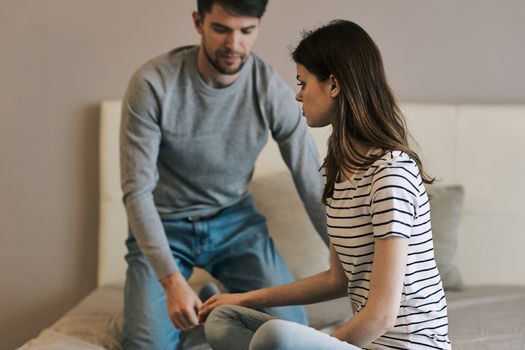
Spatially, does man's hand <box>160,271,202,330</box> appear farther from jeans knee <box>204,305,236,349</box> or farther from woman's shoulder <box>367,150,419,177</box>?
woman's shoulder <box>367,150,419,177</box>

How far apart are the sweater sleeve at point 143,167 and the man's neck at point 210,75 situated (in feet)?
0.45

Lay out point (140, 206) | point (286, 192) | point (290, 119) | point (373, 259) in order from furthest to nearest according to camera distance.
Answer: point (286, 192) < point (290, 119) < point (140, 206) < point (373, 259)

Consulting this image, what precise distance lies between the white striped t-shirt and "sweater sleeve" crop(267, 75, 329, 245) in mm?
723

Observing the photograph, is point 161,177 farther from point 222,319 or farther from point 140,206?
point 222,319

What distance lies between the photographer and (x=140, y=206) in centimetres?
231

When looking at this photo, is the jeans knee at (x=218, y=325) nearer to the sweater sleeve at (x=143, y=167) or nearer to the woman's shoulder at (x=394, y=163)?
the woman's shoulder at (x=394, y=163)

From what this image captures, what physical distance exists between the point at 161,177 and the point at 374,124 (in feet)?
3.23

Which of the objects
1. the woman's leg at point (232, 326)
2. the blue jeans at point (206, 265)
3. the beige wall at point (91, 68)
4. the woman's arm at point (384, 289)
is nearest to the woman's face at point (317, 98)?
the woman's arm at point (384, 289)

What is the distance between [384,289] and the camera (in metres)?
1.56

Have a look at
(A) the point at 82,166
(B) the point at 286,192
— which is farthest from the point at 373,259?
(A) the point at 82,166

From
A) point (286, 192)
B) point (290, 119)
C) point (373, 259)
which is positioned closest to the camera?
point (373, 259)

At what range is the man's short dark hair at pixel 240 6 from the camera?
232 centimetres

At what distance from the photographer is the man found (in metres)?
2.34

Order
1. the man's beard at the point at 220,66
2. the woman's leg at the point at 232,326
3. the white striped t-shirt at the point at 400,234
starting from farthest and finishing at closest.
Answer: the man's beard at the point at 220,66
the woman's leg at the point at 232,326
the white striped t-shirt at the point at 400,234
